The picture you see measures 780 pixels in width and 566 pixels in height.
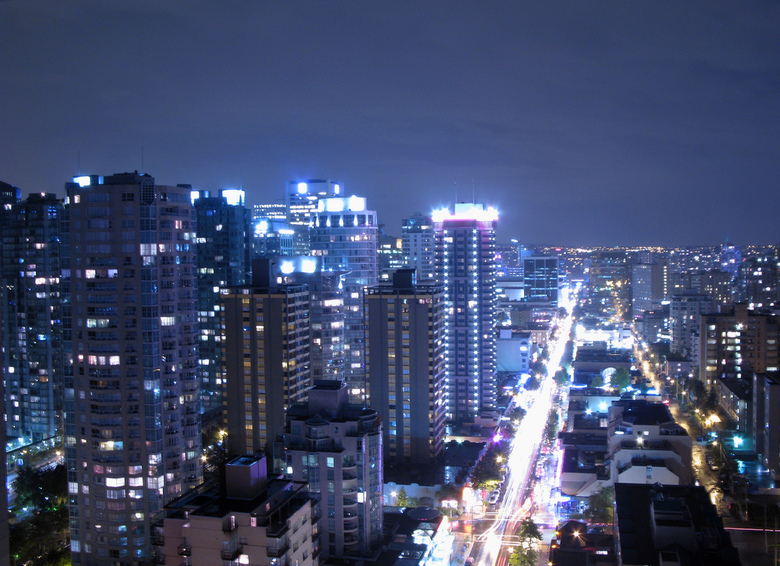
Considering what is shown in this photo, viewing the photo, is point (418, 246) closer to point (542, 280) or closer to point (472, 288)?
point (472, 288)

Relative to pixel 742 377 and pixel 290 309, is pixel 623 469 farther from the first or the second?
pixel 742 377

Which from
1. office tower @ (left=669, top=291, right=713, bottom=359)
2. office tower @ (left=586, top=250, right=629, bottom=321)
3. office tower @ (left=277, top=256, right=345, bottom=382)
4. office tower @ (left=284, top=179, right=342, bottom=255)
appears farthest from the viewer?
office tower @ (left=586, top=250, right=629, bottom=321)

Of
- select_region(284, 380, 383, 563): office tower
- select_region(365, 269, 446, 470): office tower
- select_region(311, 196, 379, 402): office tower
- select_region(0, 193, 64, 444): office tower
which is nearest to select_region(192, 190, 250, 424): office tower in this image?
select_region(311, 196, 379, 402): office tower

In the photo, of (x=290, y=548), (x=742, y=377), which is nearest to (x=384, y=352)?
(x=290, y=548)

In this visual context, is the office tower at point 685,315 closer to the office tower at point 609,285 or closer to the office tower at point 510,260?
the office tower at point 609,285

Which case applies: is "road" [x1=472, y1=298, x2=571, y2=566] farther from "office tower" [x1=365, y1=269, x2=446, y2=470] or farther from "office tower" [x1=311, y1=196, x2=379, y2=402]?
"office tower" [x1=311, y1=196, x2=379, y2=402]

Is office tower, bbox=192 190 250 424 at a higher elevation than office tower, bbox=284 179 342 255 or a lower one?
lower

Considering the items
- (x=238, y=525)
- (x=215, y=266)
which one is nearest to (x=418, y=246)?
(x=215, y=266)
